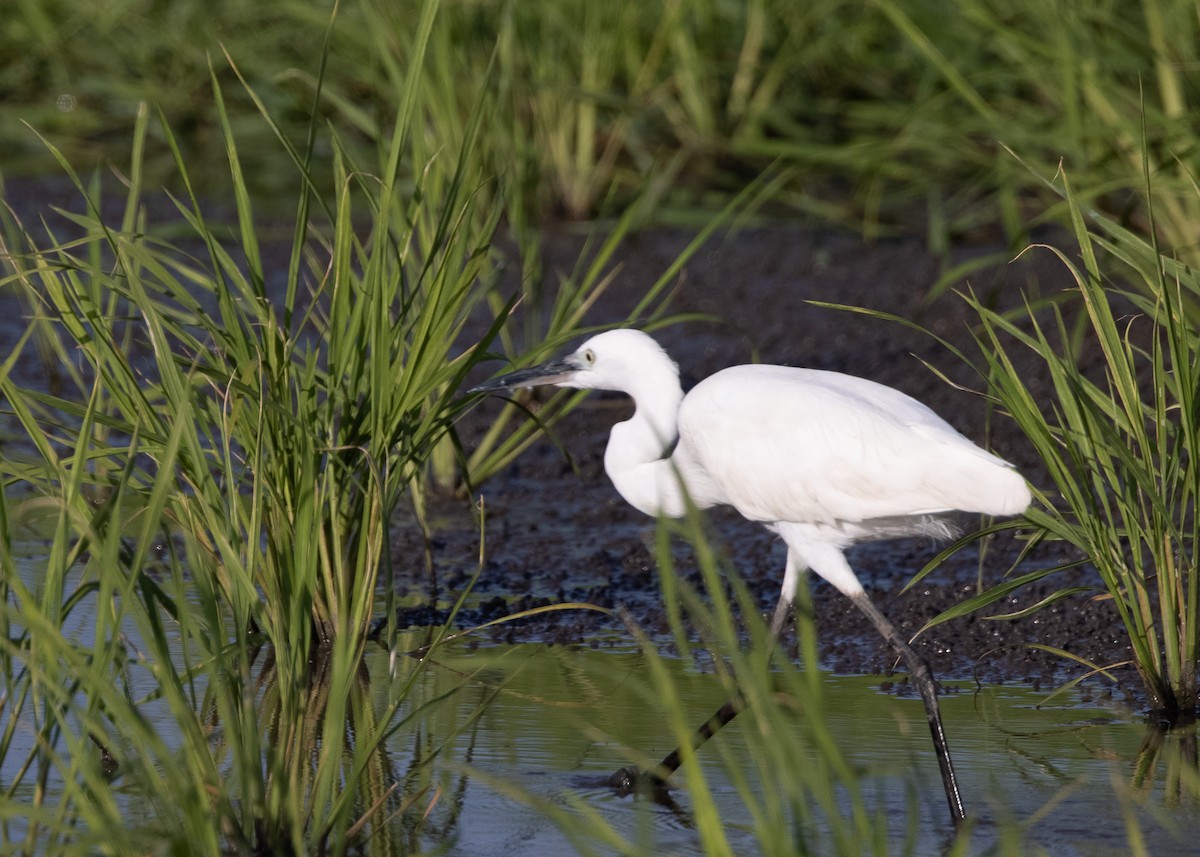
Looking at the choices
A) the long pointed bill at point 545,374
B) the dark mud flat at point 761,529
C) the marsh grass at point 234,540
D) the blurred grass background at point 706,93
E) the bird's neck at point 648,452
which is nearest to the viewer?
the marsh grass at point 234,540

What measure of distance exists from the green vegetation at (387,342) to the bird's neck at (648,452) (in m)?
0.28

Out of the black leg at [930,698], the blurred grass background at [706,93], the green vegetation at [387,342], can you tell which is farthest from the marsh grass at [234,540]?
the blurred grass background at [706,93]

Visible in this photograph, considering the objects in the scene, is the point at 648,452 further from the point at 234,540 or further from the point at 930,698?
the point at 234,540

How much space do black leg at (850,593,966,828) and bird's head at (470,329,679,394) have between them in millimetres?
739

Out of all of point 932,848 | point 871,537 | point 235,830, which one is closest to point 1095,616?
point 871,537

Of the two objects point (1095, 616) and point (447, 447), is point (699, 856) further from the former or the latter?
point (447, 447)

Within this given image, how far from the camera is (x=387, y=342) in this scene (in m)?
3.52

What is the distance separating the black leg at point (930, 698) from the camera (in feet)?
11.1

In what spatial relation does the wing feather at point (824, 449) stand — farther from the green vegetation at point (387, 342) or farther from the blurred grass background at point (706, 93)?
the blurred grass background at point (706, 93)

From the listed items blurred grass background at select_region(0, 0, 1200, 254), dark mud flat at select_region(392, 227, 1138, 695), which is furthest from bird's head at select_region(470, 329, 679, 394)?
blurred grass background at select_region(0, 0, 1200, 254)

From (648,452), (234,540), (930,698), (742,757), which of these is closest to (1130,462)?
(930,698)

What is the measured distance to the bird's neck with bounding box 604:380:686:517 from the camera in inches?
160

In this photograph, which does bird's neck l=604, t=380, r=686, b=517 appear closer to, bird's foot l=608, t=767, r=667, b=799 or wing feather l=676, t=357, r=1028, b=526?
wing feather l=676, t=357, r=1028, b=526

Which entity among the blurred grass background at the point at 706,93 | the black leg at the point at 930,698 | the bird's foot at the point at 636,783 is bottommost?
the bird's foot at the point at 636,783
